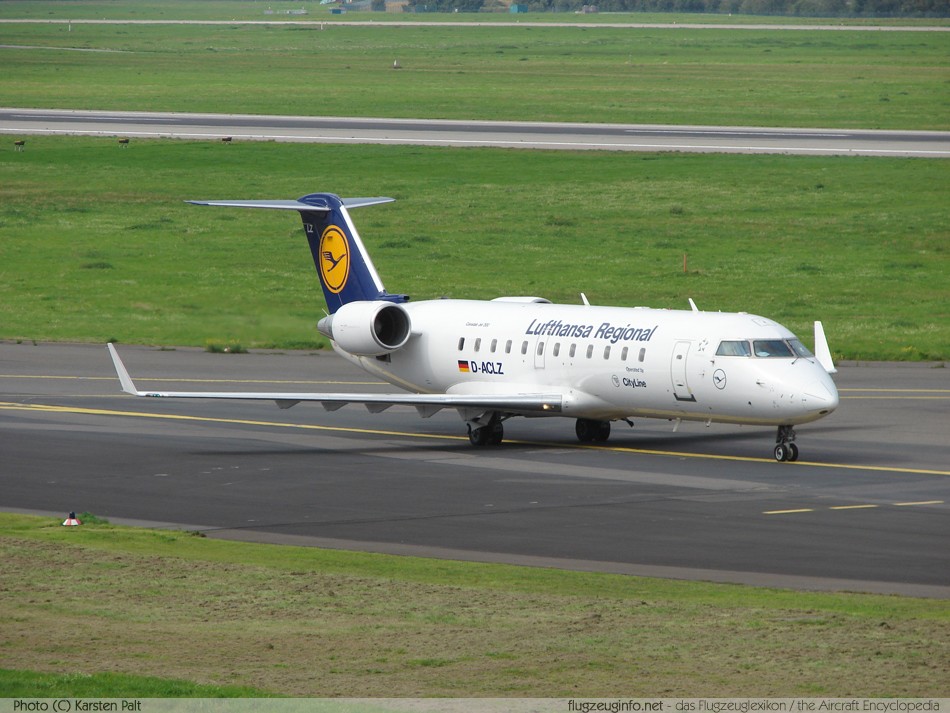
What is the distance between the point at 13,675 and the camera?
17797 mm

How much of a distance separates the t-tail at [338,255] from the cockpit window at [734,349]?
34.8 feet

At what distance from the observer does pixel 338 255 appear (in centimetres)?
4497

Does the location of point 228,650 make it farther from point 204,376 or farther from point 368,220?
point 368,220

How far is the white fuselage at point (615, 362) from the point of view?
36.6m

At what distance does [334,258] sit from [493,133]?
2389 inches

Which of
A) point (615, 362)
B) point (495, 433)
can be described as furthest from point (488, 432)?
point (615, 362)

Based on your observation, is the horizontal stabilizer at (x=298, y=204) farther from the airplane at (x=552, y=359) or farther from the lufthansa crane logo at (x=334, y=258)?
the lufthansa crane logo at (x=334, y=258)

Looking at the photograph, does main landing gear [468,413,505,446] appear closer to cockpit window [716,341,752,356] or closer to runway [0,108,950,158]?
cockpit window [716,341,752,356]

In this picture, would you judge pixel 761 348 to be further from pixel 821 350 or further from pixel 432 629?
pixel 432 629

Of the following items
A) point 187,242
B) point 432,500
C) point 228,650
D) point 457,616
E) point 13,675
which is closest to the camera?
point 13,675

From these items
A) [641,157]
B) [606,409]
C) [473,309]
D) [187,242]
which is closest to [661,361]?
[606,409]

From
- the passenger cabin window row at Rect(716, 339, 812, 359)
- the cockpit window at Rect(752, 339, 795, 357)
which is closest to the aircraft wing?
the passenger cabin window row at Rect(716, 339, 812, 359)

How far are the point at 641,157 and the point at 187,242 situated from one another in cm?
2930

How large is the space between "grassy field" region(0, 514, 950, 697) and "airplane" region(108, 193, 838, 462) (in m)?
12.5
